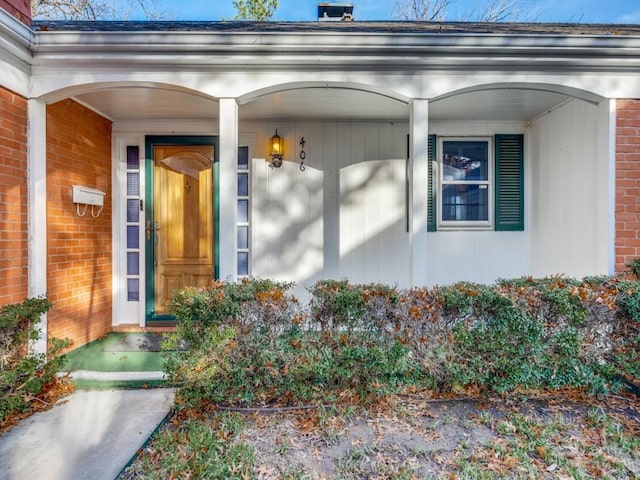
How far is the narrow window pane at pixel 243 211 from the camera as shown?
4.46 meters

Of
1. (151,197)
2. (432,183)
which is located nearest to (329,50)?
(432,183)

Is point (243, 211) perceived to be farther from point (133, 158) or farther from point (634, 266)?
point (634, 266)

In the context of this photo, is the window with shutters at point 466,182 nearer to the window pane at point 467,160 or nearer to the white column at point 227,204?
the window pane at point 467,160

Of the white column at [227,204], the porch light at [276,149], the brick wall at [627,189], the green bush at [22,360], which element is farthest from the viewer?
the porch light at [276,149]

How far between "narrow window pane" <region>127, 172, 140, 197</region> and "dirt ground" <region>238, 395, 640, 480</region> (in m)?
3.13

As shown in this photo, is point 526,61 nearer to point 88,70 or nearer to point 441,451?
point 441,451

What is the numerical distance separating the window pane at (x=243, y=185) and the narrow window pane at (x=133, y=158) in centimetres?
126

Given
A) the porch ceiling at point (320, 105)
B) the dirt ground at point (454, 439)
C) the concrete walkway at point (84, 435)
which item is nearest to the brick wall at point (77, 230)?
the porch ceiling at point (320, 105)

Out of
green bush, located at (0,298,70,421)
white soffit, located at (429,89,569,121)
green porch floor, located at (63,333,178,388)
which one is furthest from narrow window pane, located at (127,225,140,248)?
white soffit, located at (429,89,569,121)

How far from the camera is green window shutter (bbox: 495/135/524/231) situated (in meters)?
4.50

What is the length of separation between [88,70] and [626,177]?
482cm

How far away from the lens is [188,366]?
99.3 inches

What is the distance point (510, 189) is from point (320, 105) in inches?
105

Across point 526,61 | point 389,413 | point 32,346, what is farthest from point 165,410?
point 526,61
